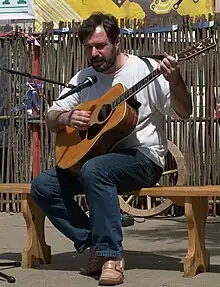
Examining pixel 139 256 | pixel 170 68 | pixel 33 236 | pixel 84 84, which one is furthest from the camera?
pixel 139 256

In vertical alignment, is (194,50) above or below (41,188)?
above

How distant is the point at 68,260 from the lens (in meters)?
5.67

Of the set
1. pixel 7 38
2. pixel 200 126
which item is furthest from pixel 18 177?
pixel 200 126

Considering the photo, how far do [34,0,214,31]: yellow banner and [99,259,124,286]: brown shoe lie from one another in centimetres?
511

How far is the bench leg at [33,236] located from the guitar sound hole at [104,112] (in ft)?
2.87

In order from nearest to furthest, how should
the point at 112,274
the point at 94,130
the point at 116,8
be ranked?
the point at 112,274 → the point at 94,130 → the point at 116,8

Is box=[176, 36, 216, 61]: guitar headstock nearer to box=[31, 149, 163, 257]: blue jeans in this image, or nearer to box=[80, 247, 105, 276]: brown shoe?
box=[31, 149, 163, 257]: blue jeans

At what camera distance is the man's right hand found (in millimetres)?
4926

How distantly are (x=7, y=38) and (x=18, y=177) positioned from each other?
5.31 ft

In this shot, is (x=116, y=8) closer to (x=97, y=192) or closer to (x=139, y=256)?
(x=139, y=256)

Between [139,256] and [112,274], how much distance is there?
Answer: 1.18 m

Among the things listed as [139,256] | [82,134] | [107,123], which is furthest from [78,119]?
[139,256]

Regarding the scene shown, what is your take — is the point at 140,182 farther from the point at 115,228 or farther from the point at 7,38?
the point at 7,38

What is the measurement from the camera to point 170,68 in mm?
4512
